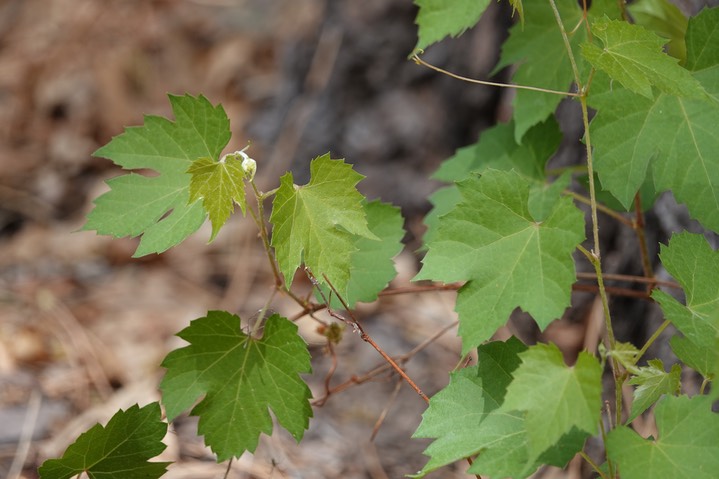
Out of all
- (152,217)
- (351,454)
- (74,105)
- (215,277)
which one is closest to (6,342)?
(215,277)

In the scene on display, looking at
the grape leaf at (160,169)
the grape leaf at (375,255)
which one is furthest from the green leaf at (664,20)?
the grape leaf at (160,169)

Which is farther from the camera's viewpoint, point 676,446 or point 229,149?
point 229,149

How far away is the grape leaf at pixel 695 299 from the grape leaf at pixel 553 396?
225 mm

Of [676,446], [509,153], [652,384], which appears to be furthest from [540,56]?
[676,446]

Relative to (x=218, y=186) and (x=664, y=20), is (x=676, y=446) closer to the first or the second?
(x=218, y=186)

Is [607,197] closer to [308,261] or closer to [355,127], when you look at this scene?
[308,261]

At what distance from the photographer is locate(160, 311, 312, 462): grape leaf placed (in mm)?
1188

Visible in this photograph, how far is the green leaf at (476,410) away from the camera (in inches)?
40.9

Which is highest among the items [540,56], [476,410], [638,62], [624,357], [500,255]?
[638,62]

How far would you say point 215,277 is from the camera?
2.93m

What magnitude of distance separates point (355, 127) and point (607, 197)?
Answer: 1.53m

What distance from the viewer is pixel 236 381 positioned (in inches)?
47.9

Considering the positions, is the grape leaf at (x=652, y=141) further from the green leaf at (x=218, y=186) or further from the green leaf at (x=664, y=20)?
the green leaf at (x=218, y=186)

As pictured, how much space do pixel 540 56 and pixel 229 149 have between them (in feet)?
7.33
